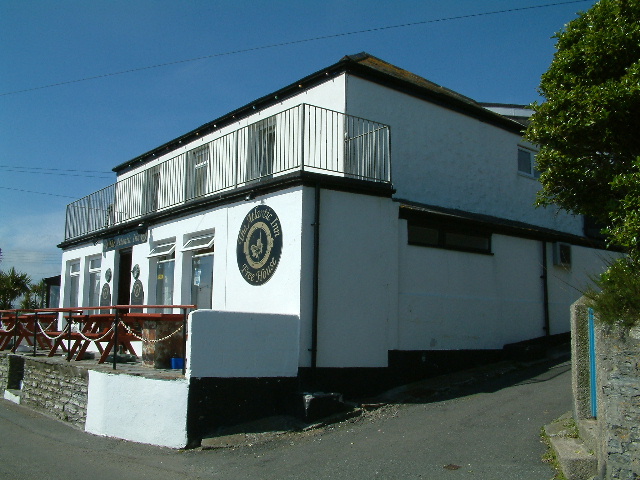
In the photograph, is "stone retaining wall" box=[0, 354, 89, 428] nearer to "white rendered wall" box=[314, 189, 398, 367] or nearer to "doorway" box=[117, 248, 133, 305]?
"doorway" box=[117, 248, 133, 305]

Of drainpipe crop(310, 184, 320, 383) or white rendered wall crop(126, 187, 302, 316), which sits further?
white rendered wall crop(126, 187, 302, 316)

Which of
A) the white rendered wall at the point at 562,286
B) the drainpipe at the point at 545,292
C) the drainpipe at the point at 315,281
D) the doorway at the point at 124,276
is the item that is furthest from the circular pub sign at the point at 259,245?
the white rendered wall at the point at 562,286

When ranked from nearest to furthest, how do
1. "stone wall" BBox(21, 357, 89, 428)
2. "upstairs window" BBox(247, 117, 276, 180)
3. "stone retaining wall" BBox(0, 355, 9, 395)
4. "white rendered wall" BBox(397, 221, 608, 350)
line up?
1. "stone wall" BBox(21, 357, 89, 428)
2. "white rendered wall" BBox(397, 221, 608, 350)
3. "upstairs window" BBox(247, 117, 276, 180)
4. "stone retaining wall" BBox(0, 355, 9, 395)

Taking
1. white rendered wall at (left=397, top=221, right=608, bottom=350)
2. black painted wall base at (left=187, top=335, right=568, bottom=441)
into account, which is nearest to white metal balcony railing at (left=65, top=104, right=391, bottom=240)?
white rendered wall at (left=397, top=221, right=608, bottom=350)

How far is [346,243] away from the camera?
1081 cm

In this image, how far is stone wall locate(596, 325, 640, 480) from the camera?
5.72 m

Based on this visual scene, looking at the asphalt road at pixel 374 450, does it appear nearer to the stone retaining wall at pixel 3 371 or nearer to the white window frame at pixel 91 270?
the stone retaining wall at pixel 3 371

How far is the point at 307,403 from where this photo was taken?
31.2 feet

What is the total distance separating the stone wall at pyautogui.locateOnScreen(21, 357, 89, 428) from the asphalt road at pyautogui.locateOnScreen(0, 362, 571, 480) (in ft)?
2.58

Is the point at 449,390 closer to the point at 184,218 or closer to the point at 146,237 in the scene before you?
the point at 184,218

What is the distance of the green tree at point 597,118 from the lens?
22.3 feet

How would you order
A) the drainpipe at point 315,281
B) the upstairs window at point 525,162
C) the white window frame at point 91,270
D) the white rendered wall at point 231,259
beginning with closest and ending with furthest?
the drainpipe at point 315,281, the white rendered wall at point 231,259, the upstairs window at point 525,162, the white window frame at point 91,270

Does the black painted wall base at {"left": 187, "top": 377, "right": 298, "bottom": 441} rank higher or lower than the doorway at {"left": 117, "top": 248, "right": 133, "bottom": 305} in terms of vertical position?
lower

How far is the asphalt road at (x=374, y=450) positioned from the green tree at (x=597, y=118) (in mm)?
2947
